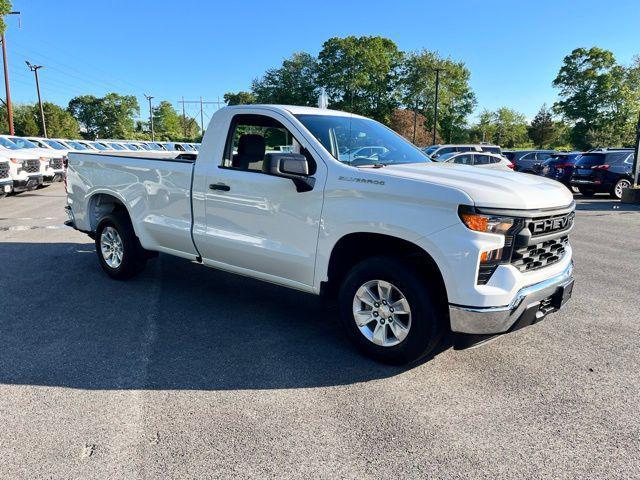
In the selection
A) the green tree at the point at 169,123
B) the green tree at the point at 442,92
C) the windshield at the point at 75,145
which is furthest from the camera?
the green tree at the point at 169,123

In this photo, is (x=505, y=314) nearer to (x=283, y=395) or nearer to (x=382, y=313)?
(x=382, y=313)

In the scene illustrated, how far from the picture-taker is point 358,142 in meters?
4.41

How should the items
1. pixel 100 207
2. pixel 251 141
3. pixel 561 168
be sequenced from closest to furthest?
pixel 251 141 → pixel 100 207 → pixel 561 168

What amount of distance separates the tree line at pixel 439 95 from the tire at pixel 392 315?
60.1 metres

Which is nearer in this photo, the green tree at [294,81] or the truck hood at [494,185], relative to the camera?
the truck hood at [494,185]

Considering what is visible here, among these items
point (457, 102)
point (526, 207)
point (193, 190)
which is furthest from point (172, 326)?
point (457, 102)

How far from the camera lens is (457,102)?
76500 millimetres

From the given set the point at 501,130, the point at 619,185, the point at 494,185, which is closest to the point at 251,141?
the point at 494,185

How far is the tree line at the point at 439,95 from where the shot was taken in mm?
61625

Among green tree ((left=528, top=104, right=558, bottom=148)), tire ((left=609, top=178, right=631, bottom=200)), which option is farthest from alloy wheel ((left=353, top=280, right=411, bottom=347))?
green tree ((left=528, top=104, right=558, bottom=148))

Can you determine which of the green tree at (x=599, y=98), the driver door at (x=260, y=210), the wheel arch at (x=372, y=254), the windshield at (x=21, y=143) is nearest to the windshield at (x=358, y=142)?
the driver door at (x=260, y=210)

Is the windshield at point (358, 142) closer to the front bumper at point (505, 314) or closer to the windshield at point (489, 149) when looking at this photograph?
the front bumper at point (505, 314)

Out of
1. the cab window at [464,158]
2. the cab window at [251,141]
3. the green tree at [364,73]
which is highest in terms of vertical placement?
the green tree at [364,73]

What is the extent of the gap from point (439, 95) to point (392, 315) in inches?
2860
